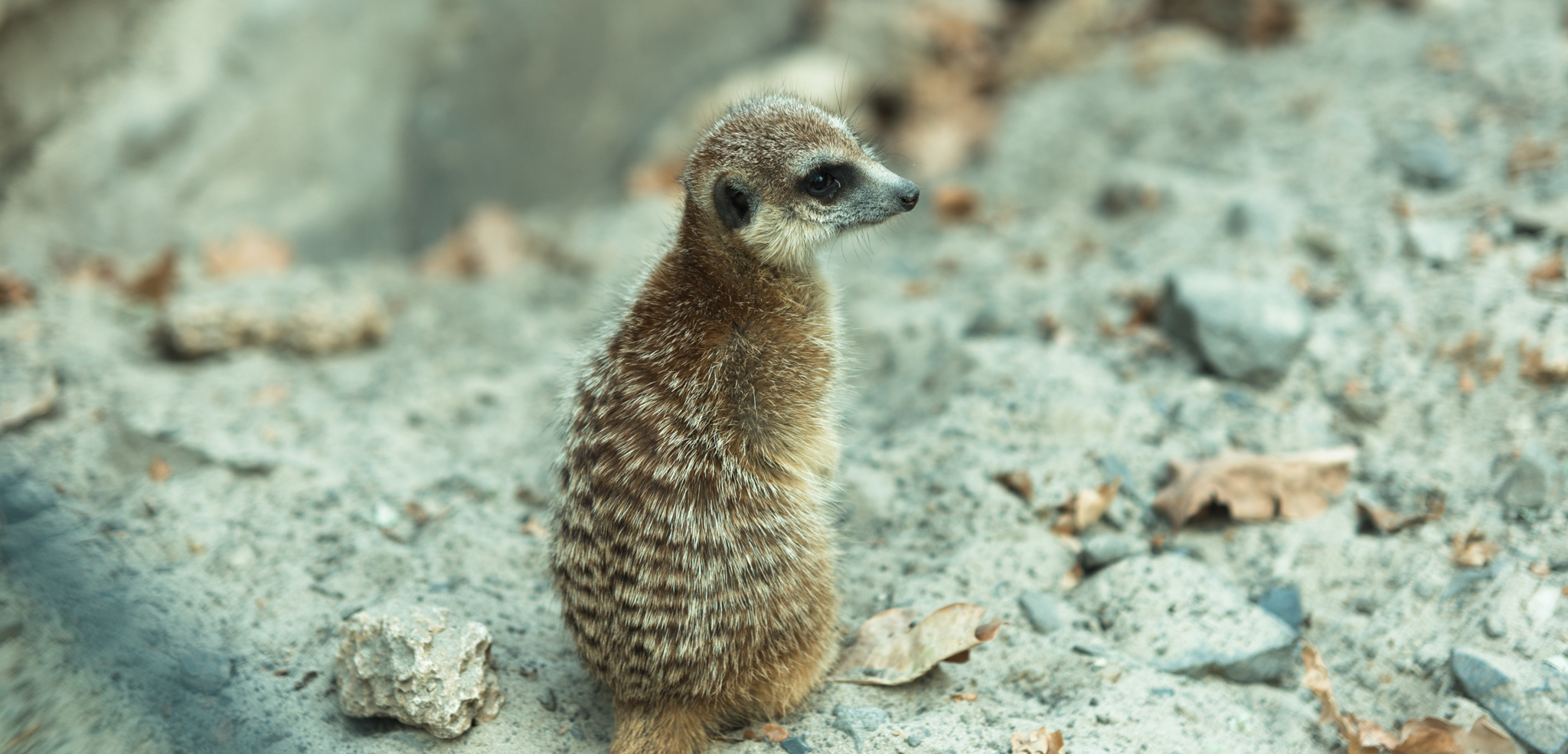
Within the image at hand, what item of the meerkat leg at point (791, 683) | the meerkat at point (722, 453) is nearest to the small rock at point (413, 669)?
the meerkat at point (722, 453)

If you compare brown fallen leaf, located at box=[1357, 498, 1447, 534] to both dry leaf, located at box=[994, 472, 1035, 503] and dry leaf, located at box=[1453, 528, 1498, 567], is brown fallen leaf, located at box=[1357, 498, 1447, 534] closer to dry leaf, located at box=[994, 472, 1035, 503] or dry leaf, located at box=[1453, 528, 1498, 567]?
dry leaf, located at box=[1453, 528, 1498, 567]

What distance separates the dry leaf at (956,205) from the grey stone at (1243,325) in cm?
191

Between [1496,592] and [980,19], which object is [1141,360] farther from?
[980,19]

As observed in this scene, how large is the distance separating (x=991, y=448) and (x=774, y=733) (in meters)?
1.44

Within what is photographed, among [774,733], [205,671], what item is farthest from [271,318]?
[774,733]

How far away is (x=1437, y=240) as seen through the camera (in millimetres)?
4262

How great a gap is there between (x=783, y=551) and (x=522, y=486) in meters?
1.64

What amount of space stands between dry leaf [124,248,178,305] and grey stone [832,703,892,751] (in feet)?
12.4

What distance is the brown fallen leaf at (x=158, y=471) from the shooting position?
371 cm

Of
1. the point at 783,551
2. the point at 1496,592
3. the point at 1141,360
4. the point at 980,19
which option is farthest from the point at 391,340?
the point at 980,19

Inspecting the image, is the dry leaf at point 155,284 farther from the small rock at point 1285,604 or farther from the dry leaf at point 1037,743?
the small rock at point 1285,604

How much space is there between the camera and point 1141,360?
420cm

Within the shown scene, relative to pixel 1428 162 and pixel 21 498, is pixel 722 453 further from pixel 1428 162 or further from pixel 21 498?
pixel 1428 162

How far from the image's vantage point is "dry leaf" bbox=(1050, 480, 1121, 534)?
349 centimetres
